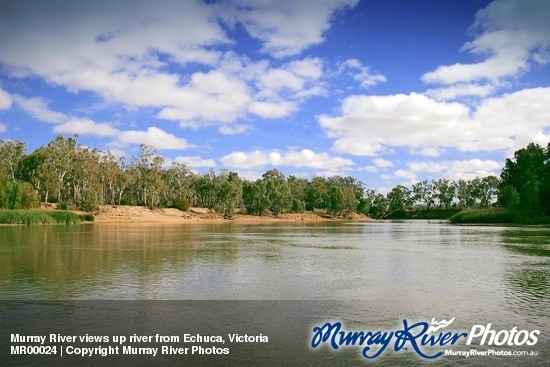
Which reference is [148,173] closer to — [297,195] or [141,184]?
[141,184]

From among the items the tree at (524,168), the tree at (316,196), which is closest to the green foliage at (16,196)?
the tree at (524,168)

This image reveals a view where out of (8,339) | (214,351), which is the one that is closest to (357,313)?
(214,351)

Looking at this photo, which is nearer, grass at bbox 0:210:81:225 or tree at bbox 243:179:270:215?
grass at bbox 0:210:81:225

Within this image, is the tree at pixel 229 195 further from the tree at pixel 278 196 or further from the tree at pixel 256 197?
the tree at pixel 278 196

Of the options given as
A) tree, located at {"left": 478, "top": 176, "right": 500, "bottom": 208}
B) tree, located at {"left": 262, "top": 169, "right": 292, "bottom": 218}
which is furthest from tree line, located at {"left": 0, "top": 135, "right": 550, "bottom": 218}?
tree, located at {"left": 478, "top": 176, "right": 500, "bottom": 208}

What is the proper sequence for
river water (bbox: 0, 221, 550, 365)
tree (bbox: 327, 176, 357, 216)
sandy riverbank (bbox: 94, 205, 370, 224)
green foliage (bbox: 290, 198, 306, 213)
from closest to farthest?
river water (bbox: 0, 221, 550, 365) → sandy riverbank (bbox: 94, 205, 370, 224) → green foliage (bbox: 290, 198, 306, 213) → tree (bbox: 327, 176, 357, 216)

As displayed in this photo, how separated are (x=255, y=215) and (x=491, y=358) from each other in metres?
142

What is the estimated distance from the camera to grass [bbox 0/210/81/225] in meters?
67.9

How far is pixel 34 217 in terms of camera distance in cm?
7125

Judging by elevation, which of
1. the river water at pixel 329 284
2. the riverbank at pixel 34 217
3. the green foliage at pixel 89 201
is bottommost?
the river water at pixel 329 284

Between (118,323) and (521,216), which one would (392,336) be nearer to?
(118,323)

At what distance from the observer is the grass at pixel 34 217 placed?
67.9 metres

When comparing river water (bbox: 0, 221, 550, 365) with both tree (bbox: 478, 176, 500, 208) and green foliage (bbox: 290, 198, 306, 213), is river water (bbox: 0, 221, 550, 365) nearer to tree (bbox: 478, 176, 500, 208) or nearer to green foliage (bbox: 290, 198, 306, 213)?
green foliage (bbox: 290, 198, 306, 213)

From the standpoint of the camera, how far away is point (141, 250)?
32.0 m
